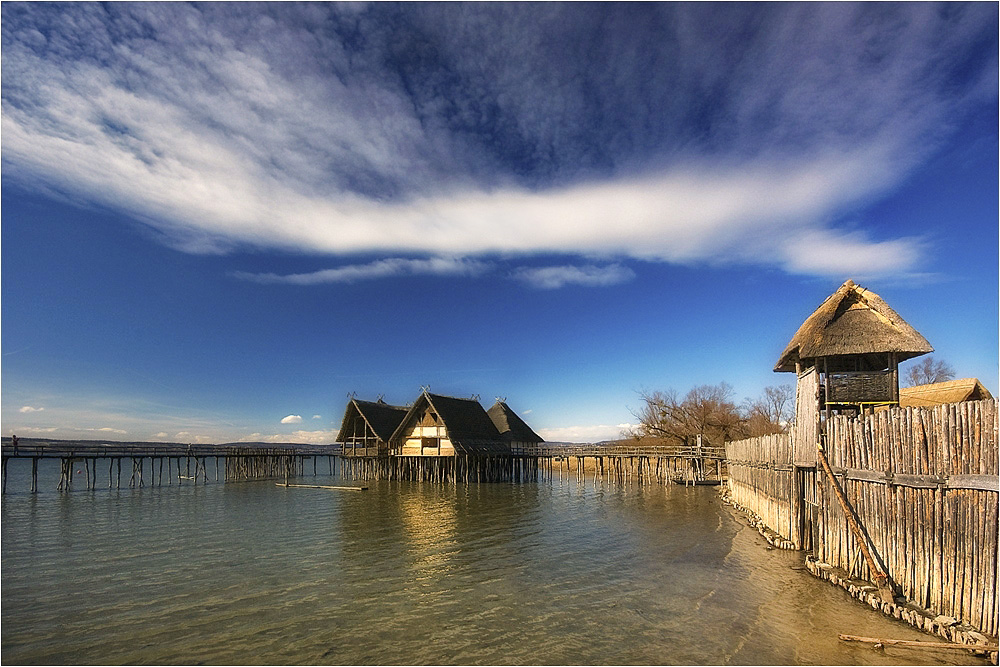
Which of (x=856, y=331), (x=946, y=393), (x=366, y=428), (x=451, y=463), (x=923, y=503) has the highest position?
(x=856, y=331)

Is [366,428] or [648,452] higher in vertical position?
[366,428]

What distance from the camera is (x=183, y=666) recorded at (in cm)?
837

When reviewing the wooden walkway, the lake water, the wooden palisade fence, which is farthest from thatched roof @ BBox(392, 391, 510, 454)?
the wooden palisade fence

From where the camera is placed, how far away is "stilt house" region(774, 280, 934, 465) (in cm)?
1595

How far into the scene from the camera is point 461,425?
44.9 m

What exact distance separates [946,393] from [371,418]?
37.3 m

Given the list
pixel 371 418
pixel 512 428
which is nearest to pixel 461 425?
pixel 371 418

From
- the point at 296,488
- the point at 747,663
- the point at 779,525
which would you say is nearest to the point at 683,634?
the point at 747,663

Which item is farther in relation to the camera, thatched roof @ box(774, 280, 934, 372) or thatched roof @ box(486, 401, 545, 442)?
thatched roof @ box(486, 401, 545, 442)

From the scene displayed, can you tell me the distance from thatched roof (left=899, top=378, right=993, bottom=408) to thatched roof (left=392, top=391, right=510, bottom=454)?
2746 centimetres

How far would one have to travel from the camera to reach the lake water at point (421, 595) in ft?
29.3

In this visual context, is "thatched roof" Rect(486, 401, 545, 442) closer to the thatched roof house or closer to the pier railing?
the thatched roof house

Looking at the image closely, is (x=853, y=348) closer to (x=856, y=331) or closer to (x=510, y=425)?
(x=856, y=331)

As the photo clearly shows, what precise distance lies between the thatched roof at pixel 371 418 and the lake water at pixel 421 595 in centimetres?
2288
